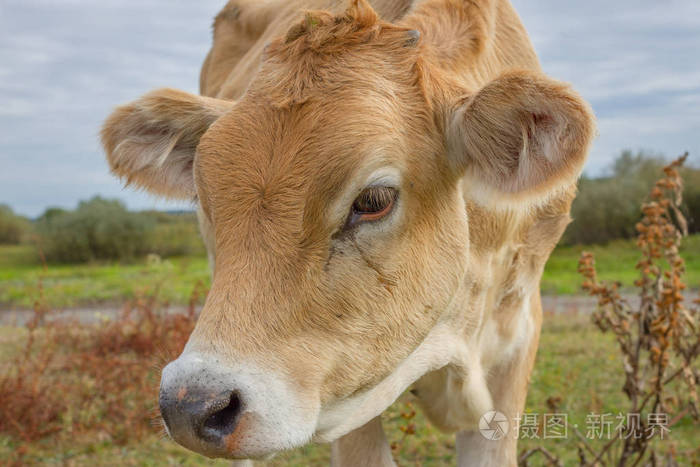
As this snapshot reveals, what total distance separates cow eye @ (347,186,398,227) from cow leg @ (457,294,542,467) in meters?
1.83

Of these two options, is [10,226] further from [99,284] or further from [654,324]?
[654,324]

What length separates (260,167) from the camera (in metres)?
2.07

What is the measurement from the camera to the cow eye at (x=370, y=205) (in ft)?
6.78

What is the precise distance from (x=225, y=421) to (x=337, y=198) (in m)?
0.71

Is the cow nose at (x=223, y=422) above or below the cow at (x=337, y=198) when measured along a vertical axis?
below

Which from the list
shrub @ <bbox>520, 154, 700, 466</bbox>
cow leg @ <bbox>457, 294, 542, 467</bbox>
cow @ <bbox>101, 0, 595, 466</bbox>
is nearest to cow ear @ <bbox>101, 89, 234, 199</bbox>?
cow @ <bbox>101, 0, 595, 466</bbox>

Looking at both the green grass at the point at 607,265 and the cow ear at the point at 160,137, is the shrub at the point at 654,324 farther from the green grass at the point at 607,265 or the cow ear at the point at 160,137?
the green grass at the point at 607,265

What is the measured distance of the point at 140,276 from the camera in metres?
22.3

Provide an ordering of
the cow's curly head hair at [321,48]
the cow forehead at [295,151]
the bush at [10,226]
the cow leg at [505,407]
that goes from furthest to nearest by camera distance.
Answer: the bush at [10,226] < the cow leg at [505,407] < the cow's curly head hair at [321,48] < the cow forehead at [295,151]

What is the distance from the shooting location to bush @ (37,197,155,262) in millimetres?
31656

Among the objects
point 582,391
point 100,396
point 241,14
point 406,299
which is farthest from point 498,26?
point 100,396

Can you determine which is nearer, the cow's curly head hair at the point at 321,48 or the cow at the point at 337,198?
the cow at the point at 337,198

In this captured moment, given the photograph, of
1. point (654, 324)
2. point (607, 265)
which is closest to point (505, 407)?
point (654, 324)

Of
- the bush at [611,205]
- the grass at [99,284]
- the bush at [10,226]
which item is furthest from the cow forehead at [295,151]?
the bush at [10,226]
